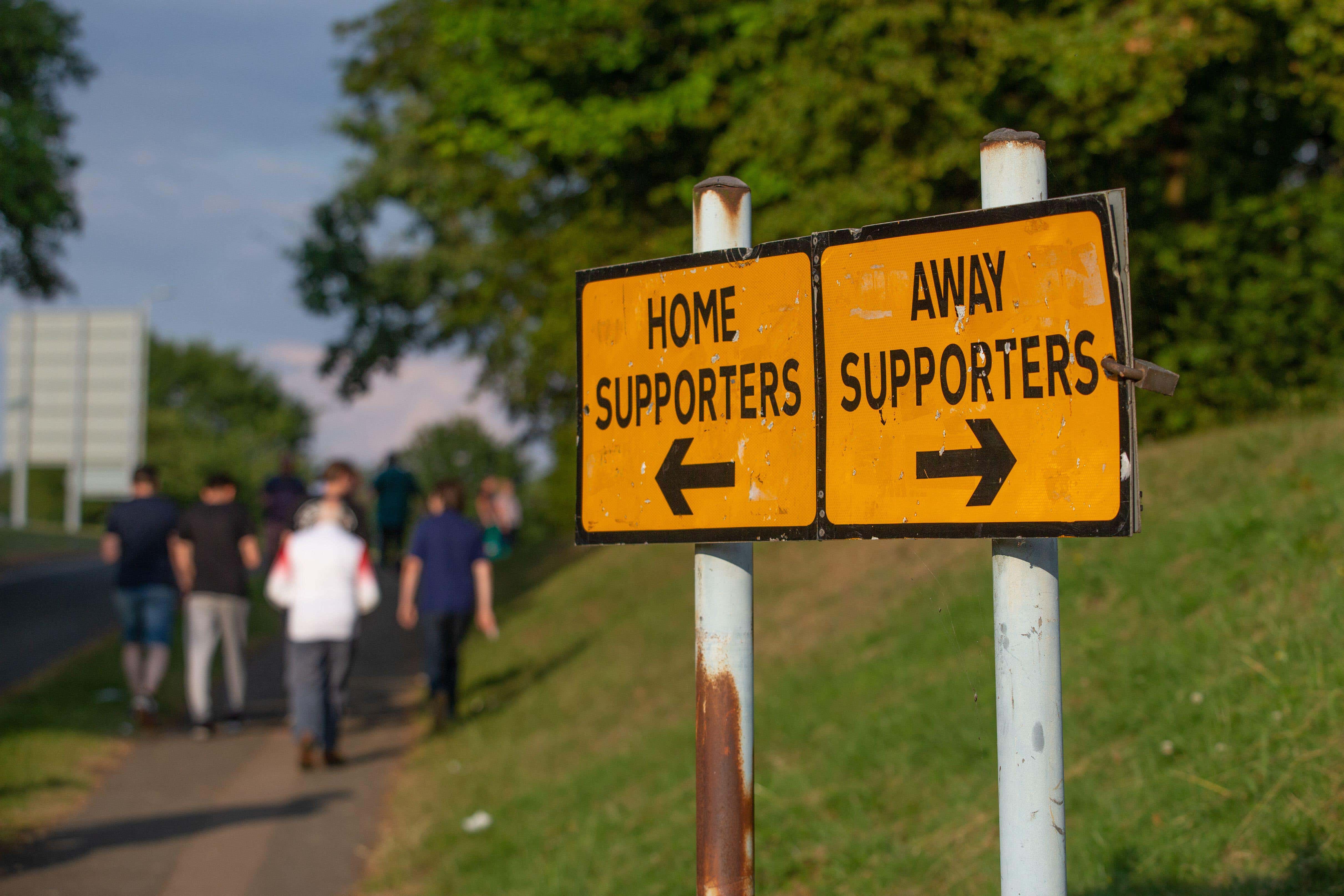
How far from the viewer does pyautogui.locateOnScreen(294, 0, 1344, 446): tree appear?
11266 millimetres

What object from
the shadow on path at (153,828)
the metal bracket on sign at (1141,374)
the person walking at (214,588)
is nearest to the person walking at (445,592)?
the person walking at (214,588)

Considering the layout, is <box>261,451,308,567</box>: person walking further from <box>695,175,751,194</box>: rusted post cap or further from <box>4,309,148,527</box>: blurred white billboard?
<box>4,309,148,527</box>: blurred white billboard

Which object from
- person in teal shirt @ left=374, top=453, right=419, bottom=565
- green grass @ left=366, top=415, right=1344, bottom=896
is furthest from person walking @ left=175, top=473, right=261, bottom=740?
person in teal shirt @ left=374, top=453, right=419, bottom=565

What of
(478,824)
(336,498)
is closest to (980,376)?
(478,824)

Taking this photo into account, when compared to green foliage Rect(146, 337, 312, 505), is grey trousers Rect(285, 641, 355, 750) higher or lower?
lower

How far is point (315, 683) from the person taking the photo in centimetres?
862

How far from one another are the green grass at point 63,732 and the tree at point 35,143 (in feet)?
17.9

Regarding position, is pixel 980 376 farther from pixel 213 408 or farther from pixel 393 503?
pixel 213 408

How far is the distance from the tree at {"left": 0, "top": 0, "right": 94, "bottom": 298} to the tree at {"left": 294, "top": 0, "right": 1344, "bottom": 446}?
4.85 metres

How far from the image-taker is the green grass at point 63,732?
7258 millimetres

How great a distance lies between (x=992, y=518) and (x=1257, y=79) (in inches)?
510

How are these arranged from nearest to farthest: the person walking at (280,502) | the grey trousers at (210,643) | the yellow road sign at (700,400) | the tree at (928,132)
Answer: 1. the yellow road sign at (700,400)
2. the grey trousers at (210,643)
3. the tree at (928,132)
4. the person walking at (280,502)

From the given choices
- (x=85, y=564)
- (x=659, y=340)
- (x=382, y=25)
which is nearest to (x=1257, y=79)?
(x=659, y=340)

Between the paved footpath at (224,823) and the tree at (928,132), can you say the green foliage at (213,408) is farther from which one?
the paved footpath at (224,823)
